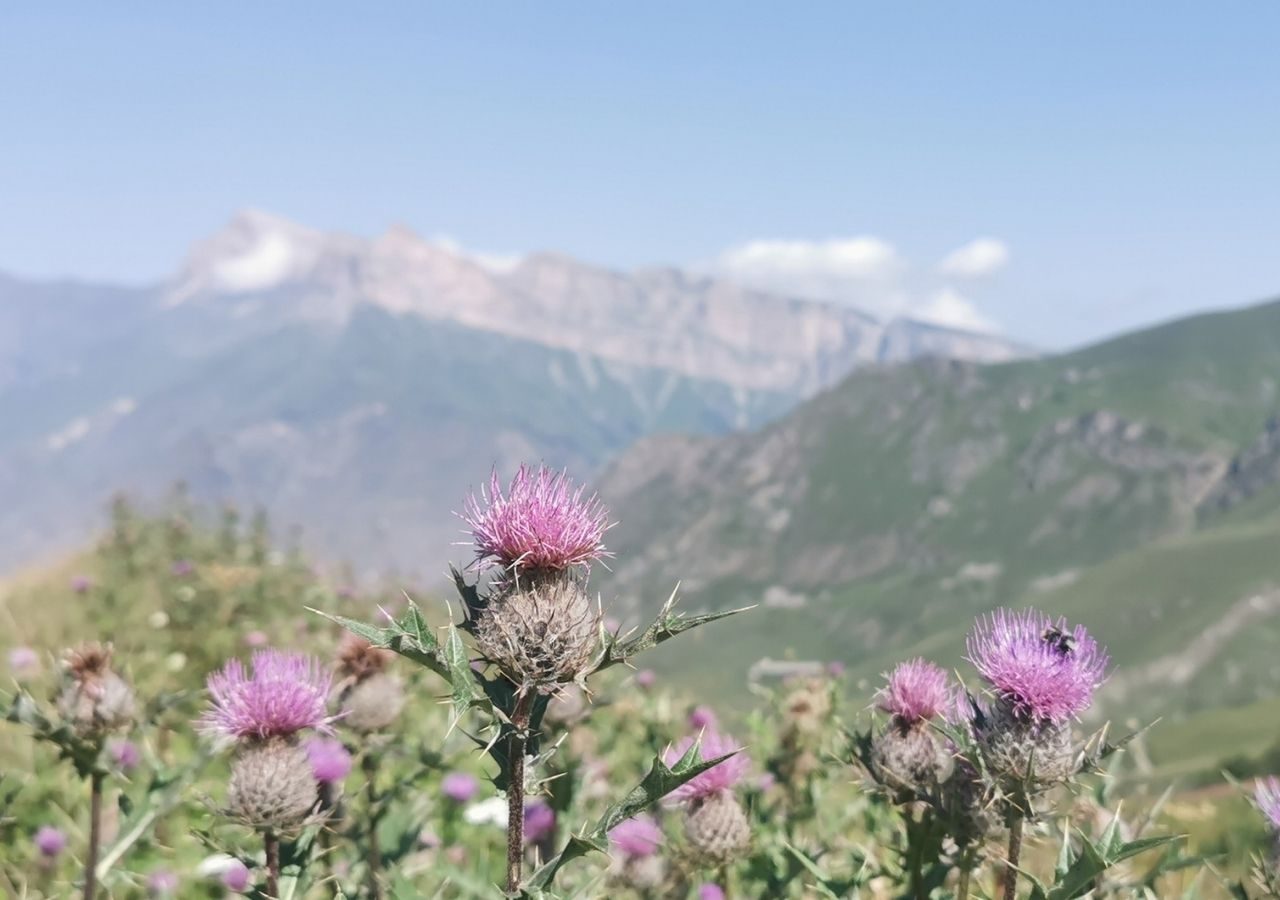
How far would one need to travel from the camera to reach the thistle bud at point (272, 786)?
435 cm

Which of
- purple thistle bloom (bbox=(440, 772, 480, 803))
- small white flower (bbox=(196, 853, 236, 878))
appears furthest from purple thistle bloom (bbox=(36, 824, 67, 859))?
purple thistle bloom (bbox=(440, 772, 480, 803))

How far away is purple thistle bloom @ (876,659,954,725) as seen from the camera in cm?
480

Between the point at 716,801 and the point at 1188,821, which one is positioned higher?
the point at 716,801

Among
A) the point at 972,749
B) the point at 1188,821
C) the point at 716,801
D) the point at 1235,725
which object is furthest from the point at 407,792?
the point at 1235,725

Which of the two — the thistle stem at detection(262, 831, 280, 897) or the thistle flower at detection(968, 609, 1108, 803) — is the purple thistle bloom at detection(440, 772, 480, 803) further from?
the thistle flower at detection(968, 609, 1108, 803)

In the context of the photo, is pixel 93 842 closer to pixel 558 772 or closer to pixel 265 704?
pixel 265 704

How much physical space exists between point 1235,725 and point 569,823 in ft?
624

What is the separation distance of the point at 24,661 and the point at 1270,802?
1056cm

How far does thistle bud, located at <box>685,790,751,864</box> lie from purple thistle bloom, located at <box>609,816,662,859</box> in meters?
0.58

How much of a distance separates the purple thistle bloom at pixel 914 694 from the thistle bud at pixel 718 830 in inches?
40.4

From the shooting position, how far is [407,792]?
6461 mm

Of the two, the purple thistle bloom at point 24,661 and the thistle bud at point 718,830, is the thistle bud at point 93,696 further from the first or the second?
the purple thistle bloom at point 24,661

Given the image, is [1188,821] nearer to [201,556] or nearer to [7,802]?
[7,802]

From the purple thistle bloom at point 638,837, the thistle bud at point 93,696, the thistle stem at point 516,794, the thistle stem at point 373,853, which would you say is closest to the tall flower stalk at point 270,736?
the thistle stem at point 373,853
